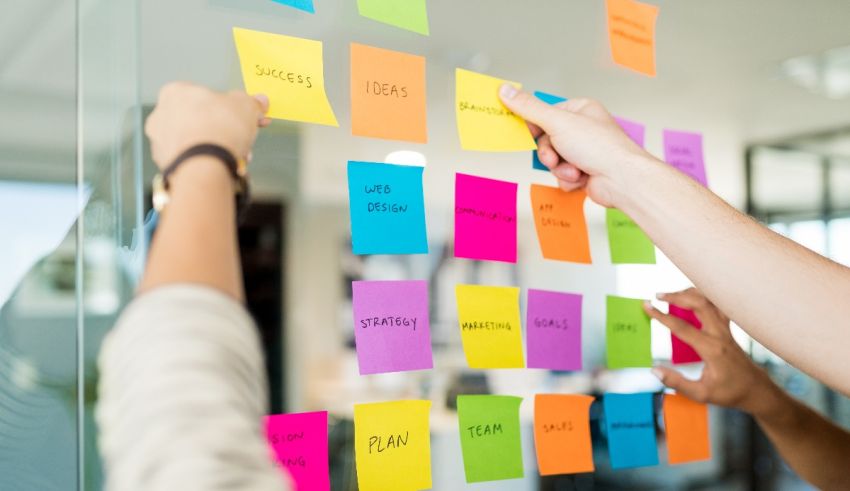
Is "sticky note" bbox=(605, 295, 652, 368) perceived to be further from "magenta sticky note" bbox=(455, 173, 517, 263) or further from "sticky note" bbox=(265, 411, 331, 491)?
"sticky note" bbox=(265, 411, 331, 491)

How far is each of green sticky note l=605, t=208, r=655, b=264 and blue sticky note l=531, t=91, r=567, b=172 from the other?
146 millimetres

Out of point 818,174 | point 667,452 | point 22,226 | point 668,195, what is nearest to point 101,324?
point 22,226

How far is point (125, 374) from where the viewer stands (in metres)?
0.46

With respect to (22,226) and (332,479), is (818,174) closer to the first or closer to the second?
(332,479)

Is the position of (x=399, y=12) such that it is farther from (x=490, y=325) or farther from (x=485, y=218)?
(x=490, y=325)

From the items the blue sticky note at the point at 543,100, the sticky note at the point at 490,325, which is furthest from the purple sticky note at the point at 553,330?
the blue sticky note at the point at 543,100

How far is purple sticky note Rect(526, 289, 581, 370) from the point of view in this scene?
0.99 metres

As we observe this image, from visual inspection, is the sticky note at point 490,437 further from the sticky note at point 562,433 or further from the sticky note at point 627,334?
the sticky note at point 627,334

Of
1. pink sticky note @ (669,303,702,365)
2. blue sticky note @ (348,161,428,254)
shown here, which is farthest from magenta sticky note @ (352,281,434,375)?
pink sticky note @ (669,303,702,365)

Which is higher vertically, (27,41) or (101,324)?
(27,41)

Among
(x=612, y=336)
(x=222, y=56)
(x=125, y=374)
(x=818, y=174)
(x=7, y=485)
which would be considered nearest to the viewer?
(x=125, y=374)

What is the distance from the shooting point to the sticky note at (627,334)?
3.56ft

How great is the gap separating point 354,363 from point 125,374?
1.28 feet

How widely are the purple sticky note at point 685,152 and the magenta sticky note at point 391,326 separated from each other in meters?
0.53
